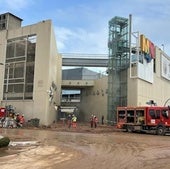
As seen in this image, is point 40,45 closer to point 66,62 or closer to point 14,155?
point 66,62

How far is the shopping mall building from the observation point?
50.2m

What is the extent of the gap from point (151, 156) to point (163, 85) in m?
47.2

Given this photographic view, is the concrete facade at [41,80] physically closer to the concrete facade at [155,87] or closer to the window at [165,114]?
the concrete facade at [155,87]

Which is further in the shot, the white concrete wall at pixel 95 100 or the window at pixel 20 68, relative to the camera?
the white concrete wall at pixel 95 100

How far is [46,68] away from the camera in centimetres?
4972

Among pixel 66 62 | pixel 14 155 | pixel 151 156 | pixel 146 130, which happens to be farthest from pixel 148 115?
pixel 66 62

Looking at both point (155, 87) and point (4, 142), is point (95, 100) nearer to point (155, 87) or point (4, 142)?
point (155, 87)

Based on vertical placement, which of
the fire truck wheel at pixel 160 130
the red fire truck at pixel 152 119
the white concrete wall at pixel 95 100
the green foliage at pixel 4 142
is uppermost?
the white concrete wall at pixel 95 100

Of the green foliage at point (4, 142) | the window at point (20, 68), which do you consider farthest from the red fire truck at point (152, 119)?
the green foliage at point (4, 142)

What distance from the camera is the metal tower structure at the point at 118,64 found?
5447 centimetres

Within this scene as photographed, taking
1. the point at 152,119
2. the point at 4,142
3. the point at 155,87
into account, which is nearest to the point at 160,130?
the point at 152,119

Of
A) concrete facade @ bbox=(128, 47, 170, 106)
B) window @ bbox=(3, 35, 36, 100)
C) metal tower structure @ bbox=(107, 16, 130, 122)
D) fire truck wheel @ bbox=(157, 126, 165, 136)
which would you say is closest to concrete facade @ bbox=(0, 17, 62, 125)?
window @ bbox=(3, 35, 36, 100)

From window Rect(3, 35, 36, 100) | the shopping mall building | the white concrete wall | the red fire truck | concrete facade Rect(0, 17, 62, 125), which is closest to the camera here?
the red fire truck

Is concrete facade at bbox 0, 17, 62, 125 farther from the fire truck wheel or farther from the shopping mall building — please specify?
the fire truck wheel
